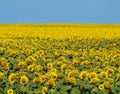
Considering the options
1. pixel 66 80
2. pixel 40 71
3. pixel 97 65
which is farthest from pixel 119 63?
pixel 66 80

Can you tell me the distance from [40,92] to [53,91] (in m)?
0.18

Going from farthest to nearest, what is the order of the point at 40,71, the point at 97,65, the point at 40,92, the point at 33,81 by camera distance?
the point at 97,65, the point at 40,71, the point at 33,81, the point at 40,92

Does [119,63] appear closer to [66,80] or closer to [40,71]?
[40,71]

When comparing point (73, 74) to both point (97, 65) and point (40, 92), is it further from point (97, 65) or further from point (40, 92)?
point (97, 65)

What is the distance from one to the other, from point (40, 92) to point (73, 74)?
2.76 ft

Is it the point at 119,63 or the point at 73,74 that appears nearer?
the point at 73,74

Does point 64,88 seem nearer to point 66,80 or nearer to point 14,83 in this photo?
point 66,80

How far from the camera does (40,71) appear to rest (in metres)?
7.27

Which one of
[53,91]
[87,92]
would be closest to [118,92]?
[87,92]

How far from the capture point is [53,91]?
600 cm

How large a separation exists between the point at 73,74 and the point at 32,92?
889 mm

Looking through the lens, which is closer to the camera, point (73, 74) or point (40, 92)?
point (40, 92)

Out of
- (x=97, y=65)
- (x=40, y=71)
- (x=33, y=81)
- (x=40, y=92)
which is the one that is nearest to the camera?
(x=40, y=92)

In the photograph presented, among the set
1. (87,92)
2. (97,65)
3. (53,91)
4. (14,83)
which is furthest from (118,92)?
(97,65)
